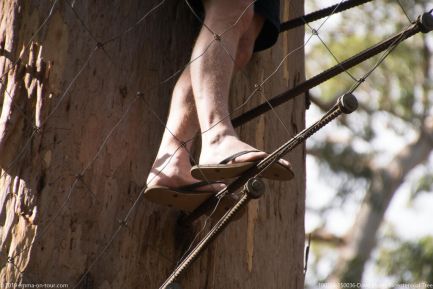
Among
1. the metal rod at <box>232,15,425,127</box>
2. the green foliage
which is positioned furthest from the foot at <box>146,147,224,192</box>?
the green foliage

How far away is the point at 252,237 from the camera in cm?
298

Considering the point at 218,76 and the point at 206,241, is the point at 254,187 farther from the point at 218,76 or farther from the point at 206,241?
the point at 218,76

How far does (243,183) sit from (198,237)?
1.06 feet

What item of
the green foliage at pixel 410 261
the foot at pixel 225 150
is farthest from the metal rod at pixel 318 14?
the green foliage at pixel 410 261

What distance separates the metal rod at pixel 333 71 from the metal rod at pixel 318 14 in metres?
0.36

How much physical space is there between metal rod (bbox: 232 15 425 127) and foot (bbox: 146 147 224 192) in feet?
0.79

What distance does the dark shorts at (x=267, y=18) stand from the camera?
9.61ft

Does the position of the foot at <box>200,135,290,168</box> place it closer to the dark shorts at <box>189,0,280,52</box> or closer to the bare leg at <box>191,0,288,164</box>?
the bare leg at <box>191,0,288,164</box>

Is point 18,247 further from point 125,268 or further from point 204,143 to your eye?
point 204,143

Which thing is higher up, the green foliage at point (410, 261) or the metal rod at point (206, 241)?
the green foliage at point (410, 261)

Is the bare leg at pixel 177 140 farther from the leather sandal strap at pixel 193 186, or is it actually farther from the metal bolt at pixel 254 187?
the metal bolt at pixel 254 187

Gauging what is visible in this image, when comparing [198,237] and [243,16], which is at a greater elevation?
[243,16]

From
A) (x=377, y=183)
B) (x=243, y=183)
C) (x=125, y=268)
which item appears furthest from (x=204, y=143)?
(x=377, y=183)

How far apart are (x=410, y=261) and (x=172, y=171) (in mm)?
9098
